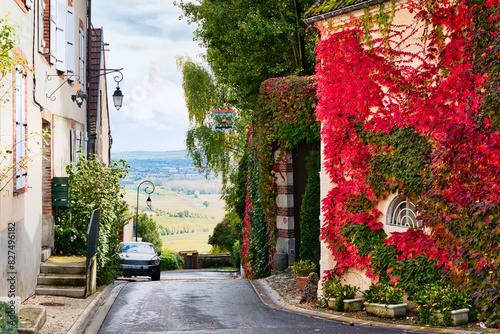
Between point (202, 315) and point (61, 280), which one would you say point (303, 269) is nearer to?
point (202, 315)

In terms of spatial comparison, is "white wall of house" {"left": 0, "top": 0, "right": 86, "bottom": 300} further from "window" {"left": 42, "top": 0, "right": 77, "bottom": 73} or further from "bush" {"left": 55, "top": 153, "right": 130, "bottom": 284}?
"bush" {"left": 55, "top": 153, "right": 130, "bottom": 284}

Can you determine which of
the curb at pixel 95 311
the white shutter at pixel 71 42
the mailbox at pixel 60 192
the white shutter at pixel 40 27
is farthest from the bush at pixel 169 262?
the white shutter at pixel 40 27

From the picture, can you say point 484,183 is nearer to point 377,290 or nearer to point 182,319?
point 377,290

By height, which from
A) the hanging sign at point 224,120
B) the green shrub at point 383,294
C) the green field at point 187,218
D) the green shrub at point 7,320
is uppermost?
the hanging sign at point 224,120

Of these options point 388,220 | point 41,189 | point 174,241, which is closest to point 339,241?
point 388,220

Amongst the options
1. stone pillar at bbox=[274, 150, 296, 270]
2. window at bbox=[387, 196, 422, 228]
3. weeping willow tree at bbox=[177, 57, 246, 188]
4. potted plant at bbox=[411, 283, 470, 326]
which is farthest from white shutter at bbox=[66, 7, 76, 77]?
weeping willow tree at bbox=[177, 57, 246, 188]

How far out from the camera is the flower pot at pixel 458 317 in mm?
8062

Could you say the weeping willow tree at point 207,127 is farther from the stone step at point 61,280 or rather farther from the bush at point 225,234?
the stone step at point 61,280

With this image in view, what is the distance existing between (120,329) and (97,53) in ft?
53.3

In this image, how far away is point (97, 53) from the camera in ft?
74.2

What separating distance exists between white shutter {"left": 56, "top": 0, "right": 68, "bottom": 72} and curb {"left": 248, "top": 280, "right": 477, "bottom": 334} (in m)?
7.02

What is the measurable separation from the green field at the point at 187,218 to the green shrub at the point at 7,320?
197ft

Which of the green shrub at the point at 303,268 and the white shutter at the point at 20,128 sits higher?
the white shutter at the point at 20,128

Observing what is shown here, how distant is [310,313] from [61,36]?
843 centimetres
